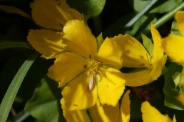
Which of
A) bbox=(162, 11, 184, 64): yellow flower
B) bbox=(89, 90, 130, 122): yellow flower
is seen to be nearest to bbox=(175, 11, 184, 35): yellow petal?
bbox=(162, 11, 184, 64): yellow flower

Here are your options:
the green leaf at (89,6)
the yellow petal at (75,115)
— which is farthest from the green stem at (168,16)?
the yellow petal at (75,115)

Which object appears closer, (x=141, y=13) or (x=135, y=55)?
(x=135, y=55)

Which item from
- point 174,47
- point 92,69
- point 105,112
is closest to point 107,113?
point 105,112

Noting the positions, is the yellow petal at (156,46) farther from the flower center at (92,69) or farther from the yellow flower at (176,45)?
the flower center at (92,69)

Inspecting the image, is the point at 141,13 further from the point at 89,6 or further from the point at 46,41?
the point at 46,41

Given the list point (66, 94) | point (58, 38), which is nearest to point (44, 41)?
point (58, 38)

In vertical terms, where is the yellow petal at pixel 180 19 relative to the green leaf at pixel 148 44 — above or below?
above

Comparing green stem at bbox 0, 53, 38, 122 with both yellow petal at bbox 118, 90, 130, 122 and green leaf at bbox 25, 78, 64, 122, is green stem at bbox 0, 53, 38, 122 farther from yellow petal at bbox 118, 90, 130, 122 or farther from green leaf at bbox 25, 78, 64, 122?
yellow petal at bbox 118, 90, 130, 122

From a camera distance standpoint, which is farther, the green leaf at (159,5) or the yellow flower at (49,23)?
the green leaf at (159,5)
